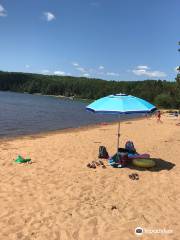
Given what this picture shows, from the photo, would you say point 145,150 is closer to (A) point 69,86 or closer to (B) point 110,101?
(B) point 110,101

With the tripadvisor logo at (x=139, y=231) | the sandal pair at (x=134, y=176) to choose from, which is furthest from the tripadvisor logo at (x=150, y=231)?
the sandal pair at (x=134, y=176)

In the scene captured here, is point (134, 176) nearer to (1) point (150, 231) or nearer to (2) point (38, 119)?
(1) point (150, 231)

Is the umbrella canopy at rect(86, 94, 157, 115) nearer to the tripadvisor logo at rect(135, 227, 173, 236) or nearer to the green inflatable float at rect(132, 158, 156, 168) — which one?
the green inflatable float at rect(132, 158, 156, 168)

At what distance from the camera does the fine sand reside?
7.05 m

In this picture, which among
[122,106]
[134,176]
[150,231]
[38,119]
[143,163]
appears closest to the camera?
[150,231]

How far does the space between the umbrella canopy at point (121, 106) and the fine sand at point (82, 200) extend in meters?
2.11

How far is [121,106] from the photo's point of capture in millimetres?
11906

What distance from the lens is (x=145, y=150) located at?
16.8 meters

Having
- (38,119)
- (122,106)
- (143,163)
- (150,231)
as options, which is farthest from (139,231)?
(38,119)

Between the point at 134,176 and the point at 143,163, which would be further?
the point at 143,163

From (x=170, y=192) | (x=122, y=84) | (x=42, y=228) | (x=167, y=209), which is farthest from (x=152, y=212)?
(x=122, y=84)

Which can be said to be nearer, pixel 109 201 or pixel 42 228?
pixel 42 228

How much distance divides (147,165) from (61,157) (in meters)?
3.80

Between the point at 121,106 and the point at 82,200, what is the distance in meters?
4.25
